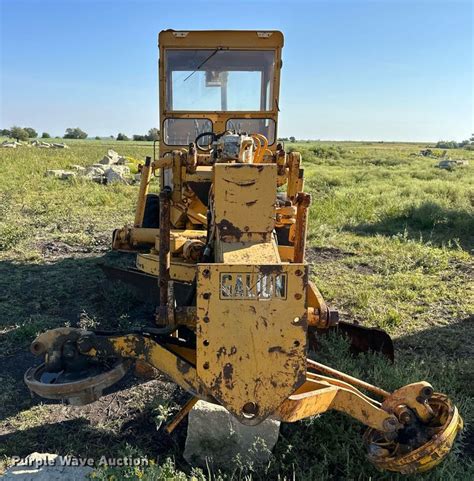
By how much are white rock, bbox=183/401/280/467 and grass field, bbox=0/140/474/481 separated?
91 mm

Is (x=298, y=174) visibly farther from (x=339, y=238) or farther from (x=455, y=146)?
(x=455, y=146)

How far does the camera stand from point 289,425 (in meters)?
3.71

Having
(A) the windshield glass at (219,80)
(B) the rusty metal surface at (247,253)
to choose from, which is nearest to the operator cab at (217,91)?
(A) the windshield glass at (219,80)

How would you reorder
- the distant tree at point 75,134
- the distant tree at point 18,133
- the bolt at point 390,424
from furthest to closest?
the distant tree at point 75,134, the distant tree at point 18,133, the bolt at point 390,424

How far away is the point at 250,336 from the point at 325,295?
4206mm

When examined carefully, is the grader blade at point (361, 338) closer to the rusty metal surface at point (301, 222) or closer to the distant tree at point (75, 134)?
the rusty metal surface at point (301, 222)

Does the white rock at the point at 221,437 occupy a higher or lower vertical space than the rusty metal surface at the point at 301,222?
lower

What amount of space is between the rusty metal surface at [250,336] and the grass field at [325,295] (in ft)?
1.98

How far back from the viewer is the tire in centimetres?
752

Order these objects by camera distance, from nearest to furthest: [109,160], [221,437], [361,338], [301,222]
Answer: [221,437]
[301,222]
[361,338]
[109,160]

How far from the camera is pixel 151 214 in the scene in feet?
25.1

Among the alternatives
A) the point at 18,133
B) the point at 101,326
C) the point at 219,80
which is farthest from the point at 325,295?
the point at 18,133

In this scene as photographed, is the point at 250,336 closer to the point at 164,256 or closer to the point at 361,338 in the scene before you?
the point at 164,256

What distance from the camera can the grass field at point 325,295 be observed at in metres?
3.48
